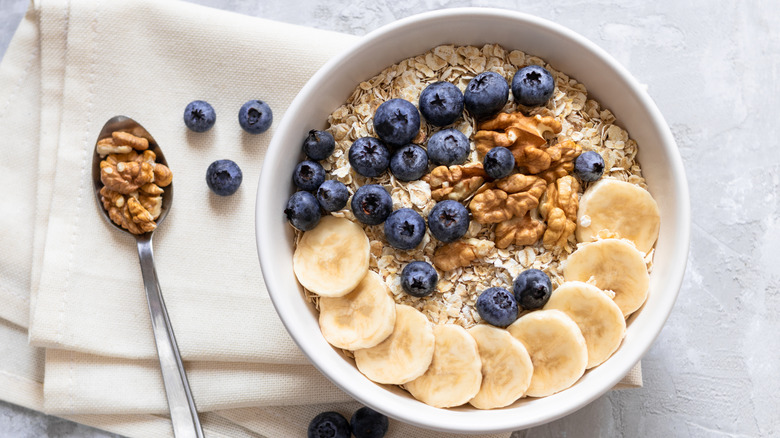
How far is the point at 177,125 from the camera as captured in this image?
1.63m

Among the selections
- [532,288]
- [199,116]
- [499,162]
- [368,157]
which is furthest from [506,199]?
[199,116]

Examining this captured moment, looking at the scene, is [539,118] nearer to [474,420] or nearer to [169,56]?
[474,420]

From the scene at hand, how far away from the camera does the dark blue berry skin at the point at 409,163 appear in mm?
1305

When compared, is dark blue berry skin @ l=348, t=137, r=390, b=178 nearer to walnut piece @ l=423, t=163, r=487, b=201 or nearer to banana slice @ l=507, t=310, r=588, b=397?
walnut piece @ l=423, t=163, r=487, b=201

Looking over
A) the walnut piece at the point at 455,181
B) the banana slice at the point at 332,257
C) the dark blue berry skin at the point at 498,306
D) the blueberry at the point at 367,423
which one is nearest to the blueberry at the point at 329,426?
the blueberry at the point at 367,423

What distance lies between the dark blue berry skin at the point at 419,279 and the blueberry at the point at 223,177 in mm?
510

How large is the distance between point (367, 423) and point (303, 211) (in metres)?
0.58

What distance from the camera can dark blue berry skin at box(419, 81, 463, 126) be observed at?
131 cm

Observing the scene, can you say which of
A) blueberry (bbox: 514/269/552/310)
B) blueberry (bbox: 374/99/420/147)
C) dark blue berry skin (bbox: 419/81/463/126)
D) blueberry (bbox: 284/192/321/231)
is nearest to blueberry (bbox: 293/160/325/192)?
blueberry (bbox: 284/192/321/231)

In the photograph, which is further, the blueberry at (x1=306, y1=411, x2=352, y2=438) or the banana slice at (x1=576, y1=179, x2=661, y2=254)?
the blueberry at (x1=306, y1=411, x2=352, y2=438)

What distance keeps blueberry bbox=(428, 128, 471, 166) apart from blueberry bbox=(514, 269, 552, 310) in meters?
0.27

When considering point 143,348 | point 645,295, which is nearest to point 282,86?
point 143,348

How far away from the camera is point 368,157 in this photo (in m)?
1.31

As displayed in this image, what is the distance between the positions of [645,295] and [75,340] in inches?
52.8
